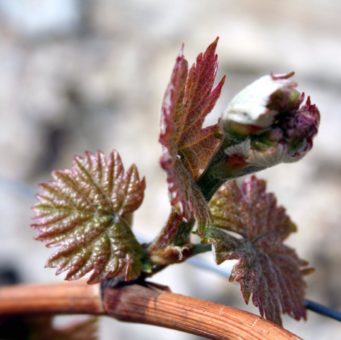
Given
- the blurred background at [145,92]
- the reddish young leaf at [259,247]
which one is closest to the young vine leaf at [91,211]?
the reddish young leaf at [259,247]

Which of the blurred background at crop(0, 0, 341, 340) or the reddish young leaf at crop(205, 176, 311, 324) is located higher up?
the blurred background at crop(0, 0, 341, 340)

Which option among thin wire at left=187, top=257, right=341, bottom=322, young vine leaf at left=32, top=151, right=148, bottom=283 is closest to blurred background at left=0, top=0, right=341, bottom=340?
thin wire at left=187, top=257, right=341, bottom=322

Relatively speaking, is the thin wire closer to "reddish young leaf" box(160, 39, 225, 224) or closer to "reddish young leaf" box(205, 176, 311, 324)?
"reddish young leaf" box(205, 176, 311, 324)

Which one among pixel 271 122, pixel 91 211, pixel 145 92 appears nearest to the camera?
pixel 271 122

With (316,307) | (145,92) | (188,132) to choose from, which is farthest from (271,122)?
(145,92)

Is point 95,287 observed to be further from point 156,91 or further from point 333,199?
point 156,91

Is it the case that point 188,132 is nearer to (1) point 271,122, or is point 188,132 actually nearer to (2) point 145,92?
(1) point 271,122
